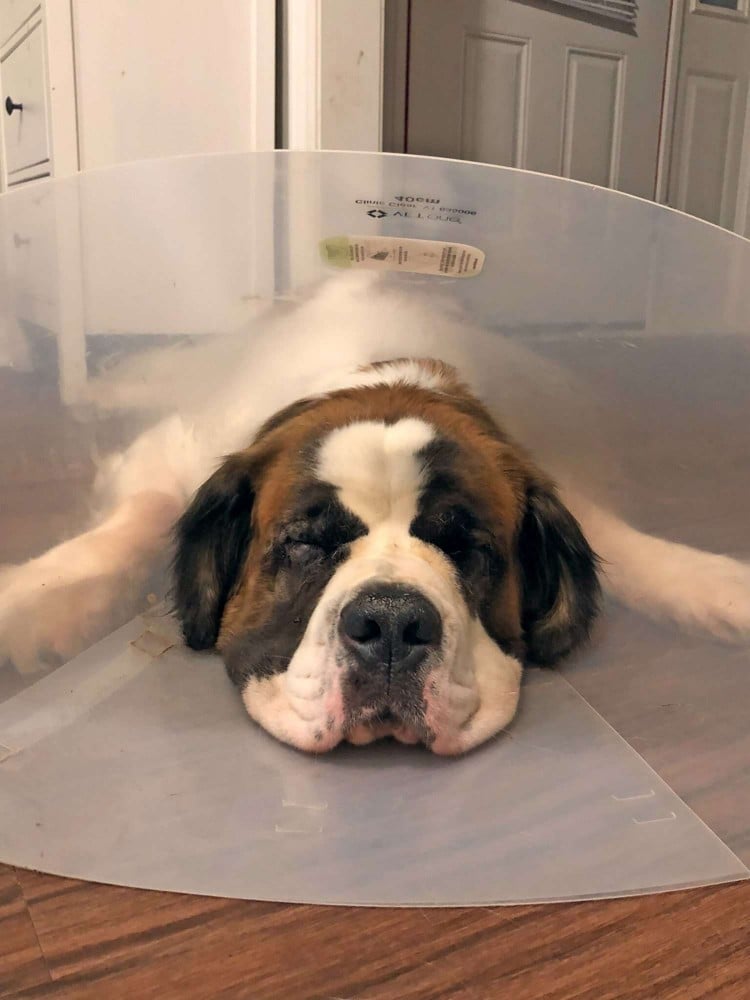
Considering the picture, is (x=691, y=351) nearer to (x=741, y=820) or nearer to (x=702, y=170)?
(x=741, y=820)

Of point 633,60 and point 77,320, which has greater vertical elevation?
point 633,60

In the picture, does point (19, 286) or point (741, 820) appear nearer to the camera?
point (741, 820)

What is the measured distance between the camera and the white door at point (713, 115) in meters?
3.21

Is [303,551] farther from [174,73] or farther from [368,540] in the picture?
[174,73]

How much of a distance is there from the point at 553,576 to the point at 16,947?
0.68m

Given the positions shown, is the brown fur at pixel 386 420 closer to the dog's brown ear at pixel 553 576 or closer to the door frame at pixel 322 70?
the dog's brown ear at pixel 553 576

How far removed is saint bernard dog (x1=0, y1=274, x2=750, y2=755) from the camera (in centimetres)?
94

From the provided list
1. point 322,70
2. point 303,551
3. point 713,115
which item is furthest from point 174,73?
point 713,115

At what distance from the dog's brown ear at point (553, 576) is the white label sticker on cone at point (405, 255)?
0.28 meters

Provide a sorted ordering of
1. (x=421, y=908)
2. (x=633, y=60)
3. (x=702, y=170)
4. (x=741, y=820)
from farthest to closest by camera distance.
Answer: (x=702, y=170) < (x=633, y=60) < (x=741, y=820) < (x=421, y=908)

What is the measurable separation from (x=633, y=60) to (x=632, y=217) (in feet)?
6.97

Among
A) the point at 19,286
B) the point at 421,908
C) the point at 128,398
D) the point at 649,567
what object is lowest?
the point at 421,908

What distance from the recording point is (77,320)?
1129 millimetres

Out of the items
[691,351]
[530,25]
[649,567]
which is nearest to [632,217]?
[691,351]
